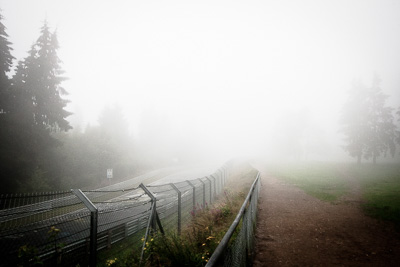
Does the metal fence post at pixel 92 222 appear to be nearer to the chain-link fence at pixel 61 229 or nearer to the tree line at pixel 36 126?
the chain-link fence at pixel 61 229

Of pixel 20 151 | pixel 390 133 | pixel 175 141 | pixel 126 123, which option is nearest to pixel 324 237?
pixel 20 151

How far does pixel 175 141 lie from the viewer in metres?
61.4

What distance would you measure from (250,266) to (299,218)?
4.75 meters

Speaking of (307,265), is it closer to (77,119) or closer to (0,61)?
(0,61)

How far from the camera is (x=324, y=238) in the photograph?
6.41 m

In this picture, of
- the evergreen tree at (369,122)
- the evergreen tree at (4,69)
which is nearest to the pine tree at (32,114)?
the evergreen tree at (4,69)

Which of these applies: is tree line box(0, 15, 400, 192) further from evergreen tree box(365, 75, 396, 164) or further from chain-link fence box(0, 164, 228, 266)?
chain-link fence box(0, 164, 228, 266)

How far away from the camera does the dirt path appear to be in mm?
5152

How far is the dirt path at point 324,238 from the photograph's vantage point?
203 inches

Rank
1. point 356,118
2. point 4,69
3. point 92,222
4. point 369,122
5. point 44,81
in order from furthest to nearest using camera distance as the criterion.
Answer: point 369,122, point 356,118, point 44,81, point 4,69, point 92,222

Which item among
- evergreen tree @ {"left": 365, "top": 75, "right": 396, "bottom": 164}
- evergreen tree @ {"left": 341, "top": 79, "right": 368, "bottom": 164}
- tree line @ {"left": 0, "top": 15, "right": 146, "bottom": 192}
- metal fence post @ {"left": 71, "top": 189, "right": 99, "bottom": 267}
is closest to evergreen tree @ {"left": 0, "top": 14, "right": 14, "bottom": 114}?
tree line @ {"left": 0, "top": 15, "right": 146, "bottom": 192}

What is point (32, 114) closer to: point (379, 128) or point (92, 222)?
point (92, 222)

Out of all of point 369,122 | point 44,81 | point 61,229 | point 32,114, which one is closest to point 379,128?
point 369,122

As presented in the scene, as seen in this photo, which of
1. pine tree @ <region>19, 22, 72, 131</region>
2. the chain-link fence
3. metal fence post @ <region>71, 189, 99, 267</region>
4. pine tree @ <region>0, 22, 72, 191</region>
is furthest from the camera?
pine tree @ <region>19, 22, 72, 131</region>
